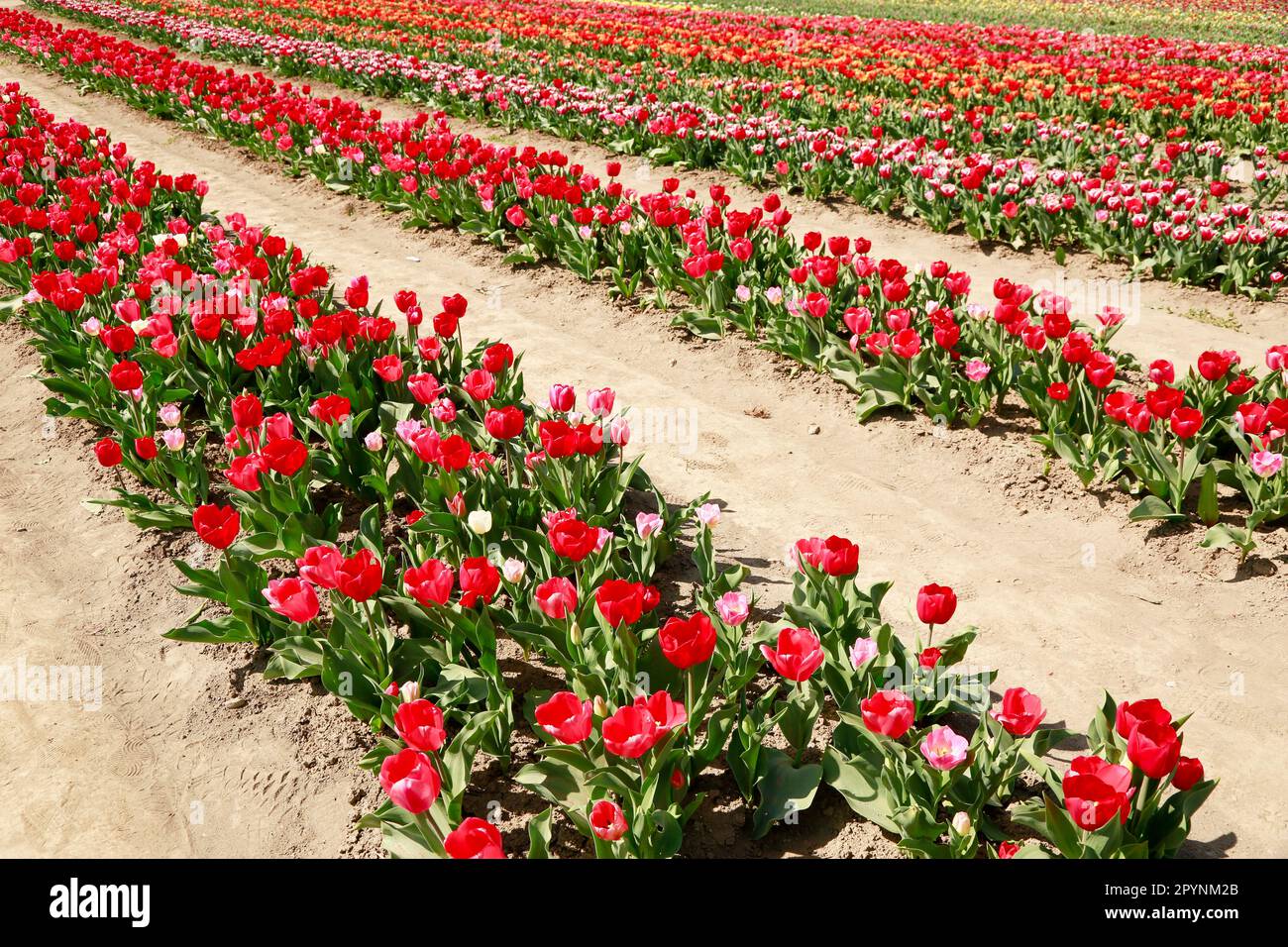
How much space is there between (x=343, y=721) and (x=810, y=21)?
2346 cm

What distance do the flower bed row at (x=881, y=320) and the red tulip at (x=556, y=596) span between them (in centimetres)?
281

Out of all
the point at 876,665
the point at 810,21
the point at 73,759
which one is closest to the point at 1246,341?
the point at 876,665

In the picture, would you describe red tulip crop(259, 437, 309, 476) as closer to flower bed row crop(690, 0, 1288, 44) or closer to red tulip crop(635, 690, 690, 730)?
red tulip crop(635, 690, 690, 730)

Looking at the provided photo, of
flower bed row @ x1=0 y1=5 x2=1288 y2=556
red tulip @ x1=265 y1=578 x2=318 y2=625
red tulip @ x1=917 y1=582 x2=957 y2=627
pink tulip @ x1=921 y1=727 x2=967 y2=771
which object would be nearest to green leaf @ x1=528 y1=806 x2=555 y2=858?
red tulip @ x1=265 y1=578 x2=318 y2=625

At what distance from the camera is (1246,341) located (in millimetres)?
6551

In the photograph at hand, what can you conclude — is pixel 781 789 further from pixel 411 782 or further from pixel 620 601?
pixel 411 782

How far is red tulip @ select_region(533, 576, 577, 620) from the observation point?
3.04 meters

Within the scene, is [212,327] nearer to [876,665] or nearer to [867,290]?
[876,665]

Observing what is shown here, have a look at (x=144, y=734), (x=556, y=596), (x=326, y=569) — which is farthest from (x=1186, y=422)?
(x=144, y=734)

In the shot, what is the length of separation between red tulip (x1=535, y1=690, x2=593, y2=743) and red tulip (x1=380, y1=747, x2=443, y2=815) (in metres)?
0.31

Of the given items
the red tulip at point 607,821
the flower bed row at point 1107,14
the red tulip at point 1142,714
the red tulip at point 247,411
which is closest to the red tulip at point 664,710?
the red tulip at point 607,821

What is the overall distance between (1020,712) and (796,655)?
2.04 ft

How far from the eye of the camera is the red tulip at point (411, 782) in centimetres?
228

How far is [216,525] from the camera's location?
135 inches
